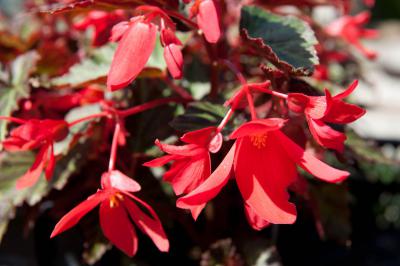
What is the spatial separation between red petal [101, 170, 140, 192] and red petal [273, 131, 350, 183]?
0.49 ft

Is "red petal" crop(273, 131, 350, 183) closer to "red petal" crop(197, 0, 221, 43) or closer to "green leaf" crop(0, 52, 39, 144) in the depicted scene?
"red petal" crop(197, 0, 221, 43)

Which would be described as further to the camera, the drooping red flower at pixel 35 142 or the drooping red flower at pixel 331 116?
the drooping red flower at pixel 35 142

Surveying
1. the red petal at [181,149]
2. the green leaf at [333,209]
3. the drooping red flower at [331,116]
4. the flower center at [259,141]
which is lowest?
the green leaf at [333,209]

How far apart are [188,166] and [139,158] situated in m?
0.29

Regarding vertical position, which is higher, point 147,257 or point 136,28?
point 136,28

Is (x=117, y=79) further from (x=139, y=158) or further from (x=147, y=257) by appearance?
(x=147, y=257)

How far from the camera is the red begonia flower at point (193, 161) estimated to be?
49 centimetres

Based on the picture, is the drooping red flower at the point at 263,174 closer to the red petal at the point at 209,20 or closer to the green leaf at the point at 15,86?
the red petal at the point at 209,20

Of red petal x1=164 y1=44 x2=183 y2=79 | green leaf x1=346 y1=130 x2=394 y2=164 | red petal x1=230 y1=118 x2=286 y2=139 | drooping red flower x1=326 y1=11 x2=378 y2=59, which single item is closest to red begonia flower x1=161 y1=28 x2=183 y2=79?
red petal x1=164 y1=44 x2=183 y2=79

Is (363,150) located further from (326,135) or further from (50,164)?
(50,164)

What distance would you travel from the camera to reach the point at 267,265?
749mm

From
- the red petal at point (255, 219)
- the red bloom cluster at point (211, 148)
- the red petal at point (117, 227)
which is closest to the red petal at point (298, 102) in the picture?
the red bloom cluster at point (211, 148)

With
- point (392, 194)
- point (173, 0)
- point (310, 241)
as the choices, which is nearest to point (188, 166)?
point (173, 0)

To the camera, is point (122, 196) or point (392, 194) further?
point (392, 194)
